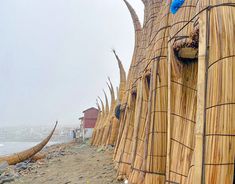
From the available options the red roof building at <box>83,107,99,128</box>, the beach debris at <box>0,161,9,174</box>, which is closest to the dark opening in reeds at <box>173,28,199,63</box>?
the beach debris at <box>0,161,9,174</box>

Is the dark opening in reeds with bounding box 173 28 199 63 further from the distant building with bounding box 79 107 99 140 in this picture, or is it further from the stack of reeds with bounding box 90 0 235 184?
the distant building with bounding box 79 107 99 140

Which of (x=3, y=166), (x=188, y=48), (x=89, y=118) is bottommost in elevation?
(x=3, y=166)

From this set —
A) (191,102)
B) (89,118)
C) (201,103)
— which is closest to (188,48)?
(191,102)

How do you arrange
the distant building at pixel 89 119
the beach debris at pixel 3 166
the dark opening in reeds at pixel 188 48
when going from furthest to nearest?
the distant building at pixel 89 119 < the beach debris at pixel 3 166 < the dark opening in reeds at pixel 188 48

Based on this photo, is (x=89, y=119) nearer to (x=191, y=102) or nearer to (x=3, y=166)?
(x=3, y=166)

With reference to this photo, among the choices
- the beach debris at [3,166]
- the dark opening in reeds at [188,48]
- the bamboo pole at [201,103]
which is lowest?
the beach debris at [3,166]

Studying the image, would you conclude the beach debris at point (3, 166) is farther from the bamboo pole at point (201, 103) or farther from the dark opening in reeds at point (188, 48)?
the bamboo pole at point (201, 103)

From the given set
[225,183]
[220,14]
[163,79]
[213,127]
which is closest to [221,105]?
[213,127]

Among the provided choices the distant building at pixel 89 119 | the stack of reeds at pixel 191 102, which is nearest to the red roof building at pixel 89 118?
the distant building at pixel 89 119

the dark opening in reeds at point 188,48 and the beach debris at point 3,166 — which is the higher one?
the dark opening in reeds at point 188,48

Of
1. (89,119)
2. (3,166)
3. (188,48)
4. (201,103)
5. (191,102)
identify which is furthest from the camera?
(89,119)

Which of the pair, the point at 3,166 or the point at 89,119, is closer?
the point at 3,166

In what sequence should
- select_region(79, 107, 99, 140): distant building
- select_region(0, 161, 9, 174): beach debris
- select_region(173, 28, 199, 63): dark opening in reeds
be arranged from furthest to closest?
select_region(79, 107, 99, 140): distant building, select_region(0, 161, 9, 174): beach debris, select_region(173, 28, 199, 63): dark opening in reeds

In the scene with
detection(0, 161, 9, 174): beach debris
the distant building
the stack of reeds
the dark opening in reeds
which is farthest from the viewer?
the distant building
